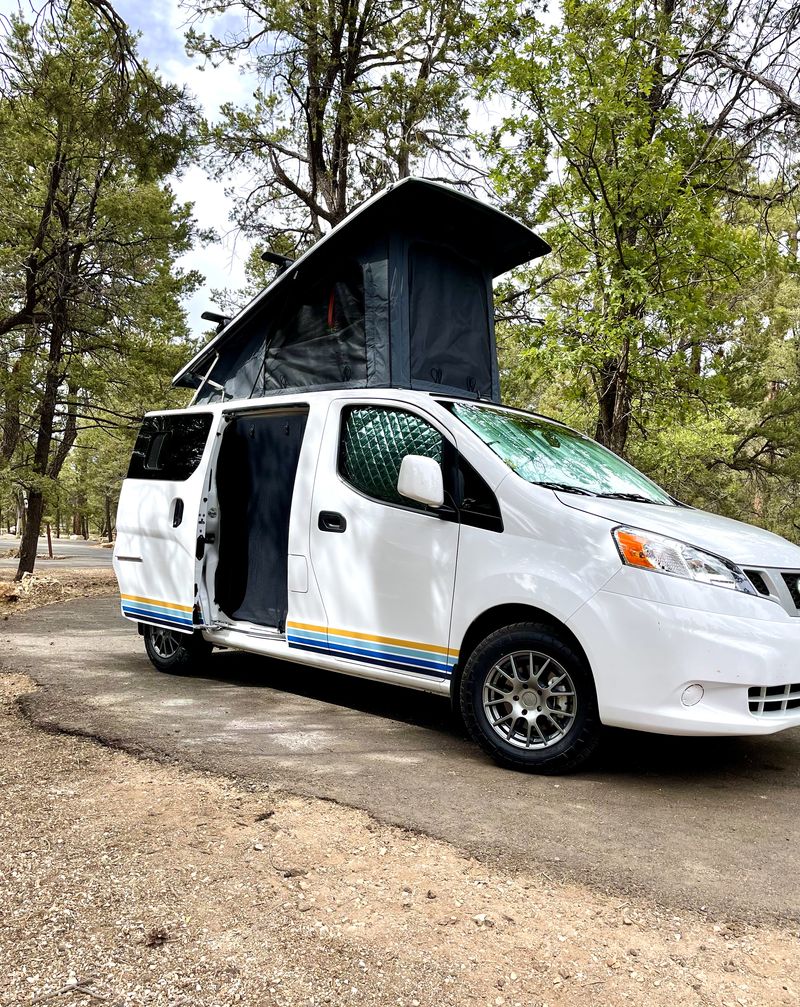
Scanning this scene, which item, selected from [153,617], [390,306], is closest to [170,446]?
[153,617]

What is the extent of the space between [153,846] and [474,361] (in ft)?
14.0

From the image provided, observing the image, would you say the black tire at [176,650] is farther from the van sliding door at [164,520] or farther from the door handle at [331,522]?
the door handle at [331,522]

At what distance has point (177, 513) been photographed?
599cm

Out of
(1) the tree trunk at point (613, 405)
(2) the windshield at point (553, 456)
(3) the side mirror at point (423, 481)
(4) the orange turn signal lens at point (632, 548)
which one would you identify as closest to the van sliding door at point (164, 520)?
(3) the side mirror at point (423, 481)

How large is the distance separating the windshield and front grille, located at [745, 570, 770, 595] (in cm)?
92

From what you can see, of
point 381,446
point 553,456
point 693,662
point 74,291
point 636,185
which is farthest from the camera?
point 74,291

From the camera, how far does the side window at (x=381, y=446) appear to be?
4.69 meters

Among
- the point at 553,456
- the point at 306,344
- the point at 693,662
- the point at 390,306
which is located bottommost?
the point at 693,662

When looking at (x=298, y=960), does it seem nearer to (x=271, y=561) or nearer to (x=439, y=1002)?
(x=439, y=1002)

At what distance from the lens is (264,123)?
1435 cm

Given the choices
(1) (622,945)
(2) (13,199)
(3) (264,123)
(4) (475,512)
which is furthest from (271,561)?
(3) (264,123)

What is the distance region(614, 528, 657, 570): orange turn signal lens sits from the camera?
3.74 m

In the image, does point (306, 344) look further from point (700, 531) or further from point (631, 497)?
point (700, 531)

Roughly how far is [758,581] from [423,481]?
178 cm
